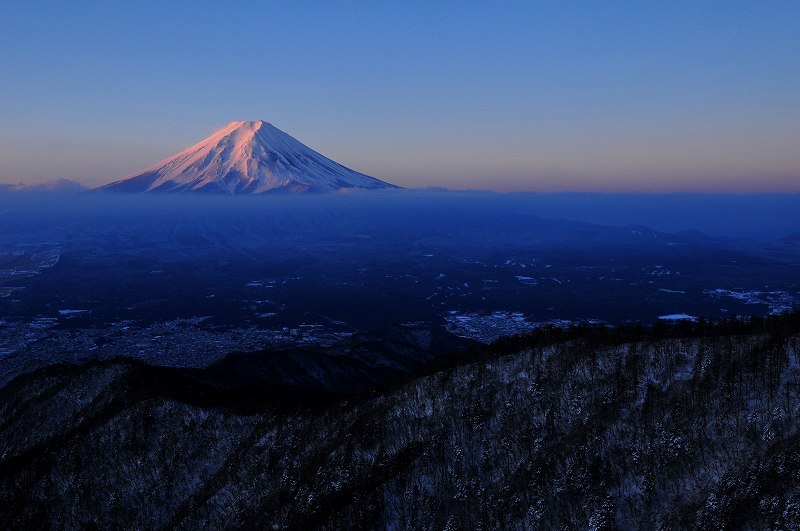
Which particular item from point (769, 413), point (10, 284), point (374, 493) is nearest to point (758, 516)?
point (769, 413)

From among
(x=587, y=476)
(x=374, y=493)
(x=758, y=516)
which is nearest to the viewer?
(x=758, y=516)

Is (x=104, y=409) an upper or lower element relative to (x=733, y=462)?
lower

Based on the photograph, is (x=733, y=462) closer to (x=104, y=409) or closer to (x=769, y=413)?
(x=769, y=413)

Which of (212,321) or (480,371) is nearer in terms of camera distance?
(480,371)

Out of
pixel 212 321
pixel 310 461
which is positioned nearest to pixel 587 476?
pixel 310 461

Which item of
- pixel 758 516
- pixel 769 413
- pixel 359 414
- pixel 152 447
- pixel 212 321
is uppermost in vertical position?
pixel 769 413

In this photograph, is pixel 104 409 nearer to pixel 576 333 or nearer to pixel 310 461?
pixel 310 461

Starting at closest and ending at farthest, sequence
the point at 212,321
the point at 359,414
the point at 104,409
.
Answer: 1. the point at 359,414
2. the point at 104,409
3. the point at 212,321
